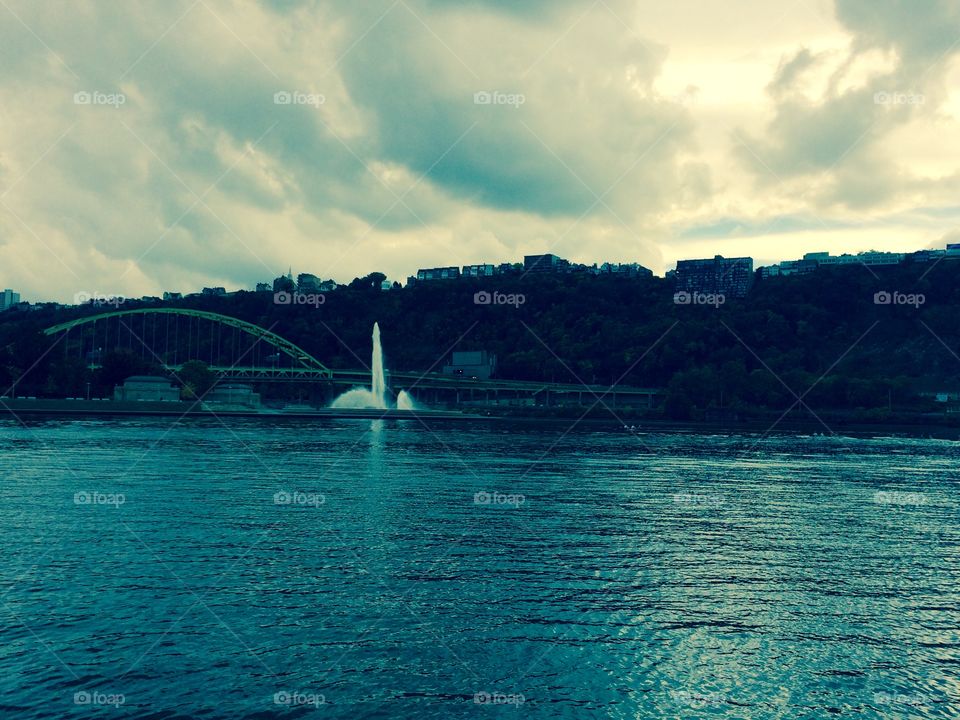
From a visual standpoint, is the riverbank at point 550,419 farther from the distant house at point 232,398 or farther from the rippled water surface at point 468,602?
the rippled water surface at point 468,602

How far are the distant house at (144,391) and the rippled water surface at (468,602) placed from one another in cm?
13126

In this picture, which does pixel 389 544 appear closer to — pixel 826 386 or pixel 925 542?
pixel 925 542

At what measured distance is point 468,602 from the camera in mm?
21312

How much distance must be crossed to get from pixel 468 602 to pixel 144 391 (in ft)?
544

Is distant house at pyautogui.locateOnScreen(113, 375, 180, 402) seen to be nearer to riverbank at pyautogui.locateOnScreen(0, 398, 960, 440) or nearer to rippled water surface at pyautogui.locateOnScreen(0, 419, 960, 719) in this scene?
riverbank at pyautogui.locateOnScreen(0, 398, 960, 440)

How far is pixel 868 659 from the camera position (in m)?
18.0

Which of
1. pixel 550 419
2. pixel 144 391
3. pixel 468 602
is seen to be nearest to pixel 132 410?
pixel 144 391

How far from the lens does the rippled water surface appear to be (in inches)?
609

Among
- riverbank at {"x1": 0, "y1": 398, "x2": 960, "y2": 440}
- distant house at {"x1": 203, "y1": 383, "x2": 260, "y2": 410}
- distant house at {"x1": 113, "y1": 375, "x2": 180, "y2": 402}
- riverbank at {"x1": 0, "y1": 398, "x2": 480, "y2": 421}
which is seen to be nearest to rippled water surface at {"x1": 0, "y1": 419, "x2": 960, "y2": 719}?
riverbank at {"x1": 0, "y1": 398, "x2": 960, "y2": 440}

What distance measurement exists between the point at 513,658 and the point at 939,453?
88.6m

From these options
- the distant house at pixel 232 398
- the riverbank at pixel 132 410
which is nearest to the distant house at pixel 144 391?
the riverbank at pixel 132 410

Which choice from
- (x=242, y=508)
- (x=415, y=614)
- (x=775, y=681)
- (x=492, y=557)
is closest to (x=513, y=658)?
(x=415, y=614)

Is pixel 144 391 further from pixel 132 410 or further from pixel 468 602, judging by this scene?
pixel 468 602

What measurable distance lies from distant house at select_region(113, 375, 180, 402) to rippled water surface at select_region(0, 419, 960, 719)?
13126 centimetres
